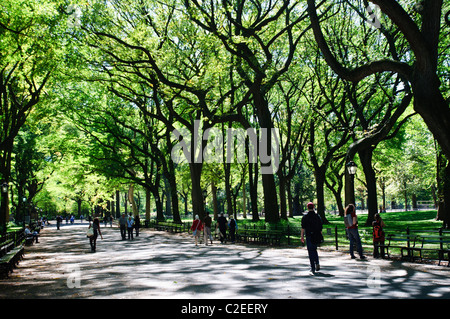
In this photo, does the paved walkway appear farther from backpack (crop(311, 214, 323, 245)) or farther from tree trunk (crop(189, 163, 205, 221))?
tree trunk (crop(189, 163, 205, 221))

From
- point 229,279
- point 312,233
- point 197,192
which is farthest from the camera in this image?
point 197,192

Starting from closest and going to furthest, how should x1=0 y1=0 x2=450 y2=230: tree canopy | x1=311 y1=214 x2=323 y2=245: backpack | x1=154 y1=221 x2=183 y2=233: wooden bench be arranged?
x1=311 y1=214 x2=323 y2=245: backpack < x1=0 y1=0 x2=450 y2=230: tree canopy < x1=154 y1=221 x2=183 y2=233: wooden bench

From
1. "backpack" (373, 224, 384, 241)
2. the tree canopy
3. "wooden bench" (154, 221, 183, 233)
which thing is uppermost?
the tree canopy

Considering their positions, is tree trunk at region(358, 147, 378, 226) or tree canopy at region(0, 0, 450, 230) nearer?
tree canopy at region(0, 0, 450, 230)

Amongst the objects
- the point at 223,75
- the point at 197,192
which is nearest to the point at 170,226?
the point at 197,192

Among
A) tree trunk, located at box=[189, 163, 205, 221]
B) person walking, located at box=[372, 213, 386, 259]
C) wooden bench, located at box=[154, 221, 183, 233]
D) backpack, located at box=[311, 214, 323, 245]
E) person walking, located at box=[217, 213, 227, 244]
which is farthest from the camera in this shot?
wooden bench, located at box=[154, 221, 183, 233]

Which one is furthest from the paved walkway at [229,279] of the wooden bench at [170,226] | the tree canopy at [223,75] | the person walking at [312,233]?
the wooden bench at [170,226]

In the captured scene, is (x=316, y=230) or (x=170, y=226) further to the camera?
A: (x=170, y=226)

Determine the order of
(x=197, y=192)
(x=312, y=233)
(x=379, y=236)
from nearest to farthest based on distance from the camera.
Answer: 1. (x=312, y=233)
2. (x=379, y=236)
3. (x=197, y=192)

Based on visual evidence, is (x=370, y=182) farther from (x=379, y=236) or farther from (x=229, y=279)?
(x=229, y=279)

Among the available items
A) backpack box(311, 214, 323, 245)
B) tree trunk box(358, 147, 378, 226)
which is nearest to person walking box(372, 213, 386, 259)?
backpack box(311, 214, 323, 245)
